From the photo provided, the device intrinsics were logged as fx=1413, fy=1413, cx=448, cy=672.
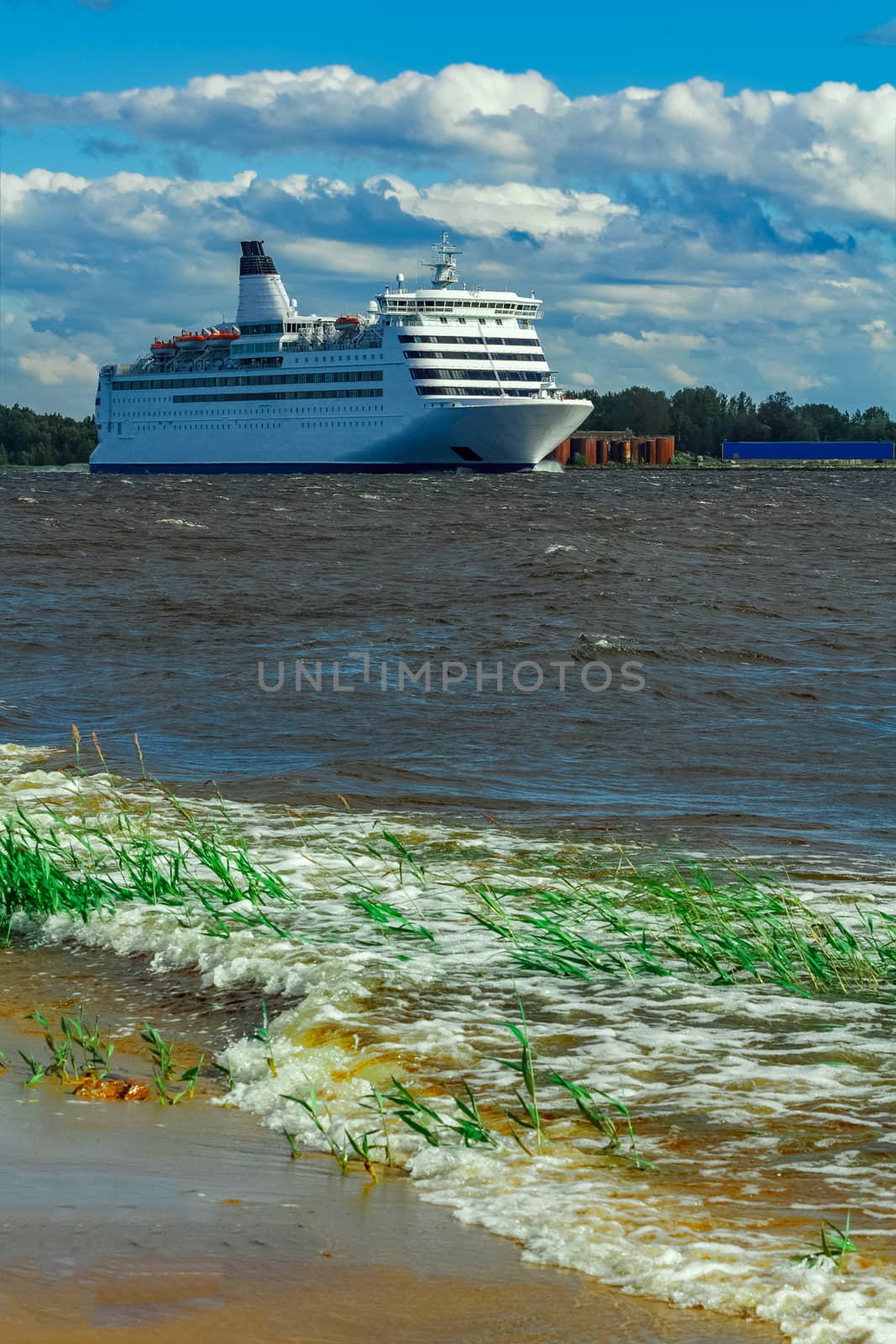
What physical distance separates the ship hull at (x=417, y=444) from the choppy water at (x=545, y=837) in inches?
2269

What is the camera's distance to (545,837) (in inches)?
295

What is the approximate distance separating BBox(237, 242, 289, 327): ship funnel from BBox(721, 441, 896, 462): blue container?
6851cm

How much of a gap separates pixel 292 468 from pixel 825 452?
76.9 metres

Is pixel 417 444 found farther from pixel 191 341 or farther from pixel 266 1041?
pixel 266 1041

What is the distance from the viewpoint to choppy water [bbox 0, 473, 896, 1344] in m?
3.11

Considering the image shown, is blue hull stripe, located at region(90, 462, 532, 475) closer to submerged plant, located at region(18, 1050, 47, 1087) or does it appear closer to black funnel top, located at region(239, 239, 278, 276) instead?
black funnel top, located at region(239, 239, 278, 276)

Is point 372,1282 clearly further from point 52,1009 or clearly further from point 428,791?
point 428,791

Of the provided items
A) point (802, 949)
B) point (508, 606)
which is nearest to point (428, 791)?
point (802, 949)

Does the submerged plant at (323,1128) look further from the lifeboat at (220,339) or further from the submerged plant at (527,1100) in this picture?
the lifeboat at (220,339)

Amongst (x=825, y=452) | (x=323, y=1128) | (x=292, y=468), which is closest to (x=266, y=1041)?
(x=323, y=1128)

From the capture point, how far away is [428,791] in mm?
8977

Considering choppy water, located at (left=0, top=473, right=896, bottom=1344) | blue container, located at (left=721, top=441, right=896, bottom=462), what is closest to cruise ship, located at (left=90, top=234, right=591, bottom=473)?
choppy water, located at (left=0, top=473, right=896, bottom=1344)

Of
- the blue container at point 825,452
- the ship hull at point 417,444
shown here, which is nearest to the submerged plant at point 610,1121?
the ship hull at point 417,444

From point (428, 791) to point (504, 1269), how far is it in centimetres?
628
